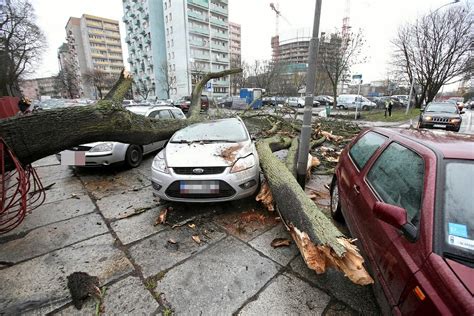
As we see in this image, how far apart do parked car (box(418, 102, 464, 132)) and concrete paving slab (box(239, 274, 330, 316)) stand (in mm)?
12185

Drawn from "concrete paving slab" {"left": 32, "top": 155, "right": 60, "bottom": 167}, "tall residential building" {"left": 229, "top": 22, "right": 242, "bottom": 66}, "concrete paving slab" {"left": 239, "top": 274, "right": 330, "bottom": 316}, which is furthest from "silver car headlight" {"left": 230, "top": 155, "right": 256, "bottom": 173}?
"tall residential building" {"left": 229, "top": 22, "right": 242, "bottom": 66}

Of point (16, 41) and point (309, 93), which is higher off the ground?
point (16, 41)

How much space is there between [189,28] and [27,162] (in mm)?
50573

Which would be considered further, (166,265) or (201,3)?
(201,3)

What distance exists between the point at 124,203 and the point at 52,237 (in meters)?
1.10

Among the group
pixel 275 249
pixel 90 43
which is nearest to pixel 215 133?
pixel 275 249

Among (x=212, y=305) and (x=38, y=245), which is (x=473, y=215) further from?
(x=38, y=245)

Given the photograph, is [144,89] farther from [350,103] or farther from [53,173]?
[53,173]

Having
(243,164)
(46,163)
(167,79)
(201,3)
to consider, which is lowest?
(46,163)

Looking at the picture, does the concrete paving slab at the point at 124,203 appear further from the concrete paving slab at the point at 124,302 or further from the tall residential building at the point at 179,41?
the tall residential building at the point at 179,41

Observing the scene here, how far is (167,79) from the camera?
47.3 metres

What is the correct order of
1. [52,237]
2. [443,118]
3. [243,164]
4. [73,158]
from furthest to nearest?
[443,118] < [73,158] < [243,164] < [52,237]

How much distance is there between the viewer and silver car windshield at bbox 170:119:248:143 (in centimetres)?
423

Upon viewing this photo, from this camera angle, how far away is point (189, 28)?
45812 millimetres
